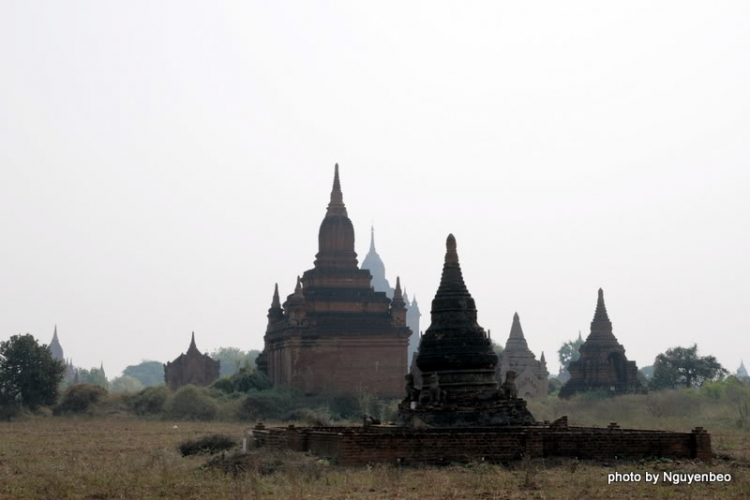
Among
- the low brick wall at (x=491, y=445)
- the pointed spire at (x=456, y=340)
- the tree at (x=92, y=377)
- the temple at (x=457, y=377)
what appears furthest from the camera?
the tree at (x=92, y=377)

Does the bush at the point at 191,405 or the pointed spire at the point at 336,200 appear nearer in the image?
the bush at the point at 191,405

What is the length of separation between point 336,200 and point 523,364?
28734 millimetres

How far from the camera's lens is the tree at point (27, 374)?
200ft

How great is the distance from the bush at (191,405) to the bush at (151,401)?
1654 mm

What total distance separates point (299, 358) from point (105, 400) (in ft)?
38.1

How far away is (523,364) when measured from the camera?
86.6 metres

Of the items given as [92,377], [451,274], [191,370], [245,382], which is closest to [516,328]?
[191,370]

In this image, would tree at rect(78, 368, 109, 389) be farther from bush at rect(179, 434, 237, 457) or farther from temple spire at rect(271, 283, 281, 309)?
bush at rect(179, 434, 237, 457)

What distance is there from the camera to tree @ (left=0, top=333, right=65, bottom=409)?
6088 cm

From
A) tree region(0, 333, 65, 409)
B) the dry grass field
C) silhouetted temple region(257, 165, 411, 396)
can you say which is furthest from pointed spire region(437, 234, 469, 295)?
tree region(0, 333, 65, 409)

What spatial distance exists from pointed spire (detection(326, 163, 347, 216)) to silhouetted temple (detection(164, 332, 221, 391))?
23019 millimetres

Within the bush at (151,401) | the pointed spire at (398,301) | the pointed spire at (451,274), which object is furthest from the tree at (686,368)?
the pointed spire at (451,274)

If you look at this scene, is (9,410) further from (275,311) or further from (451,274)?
(451,274)

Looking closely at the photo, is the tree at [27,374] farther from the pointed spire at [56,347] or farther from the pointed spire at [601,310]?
the pointed spire at [56,347]
